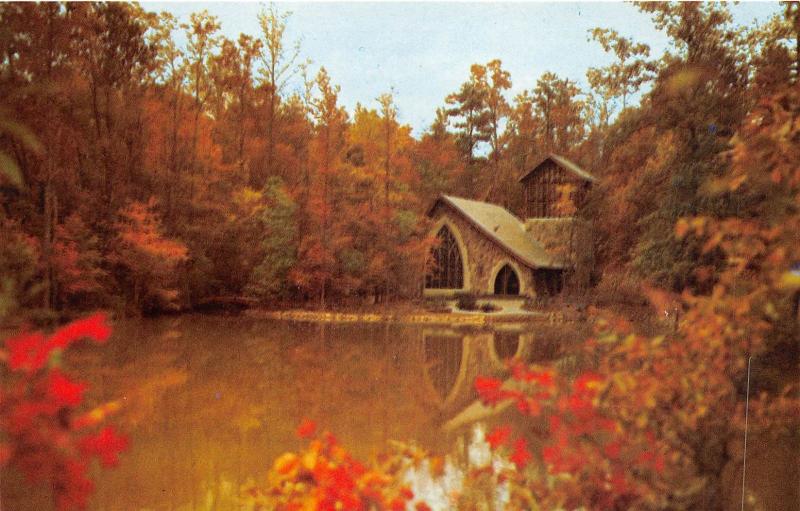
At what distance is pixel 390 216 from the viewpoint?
3453 millimetres

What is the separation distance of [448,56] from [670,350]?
143cm

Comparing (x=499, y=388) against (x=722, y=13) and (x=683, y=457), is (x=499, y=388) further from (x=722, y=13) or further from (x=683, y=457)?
(x=722, y=13)

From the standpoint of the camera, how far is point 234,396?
92.2 inches

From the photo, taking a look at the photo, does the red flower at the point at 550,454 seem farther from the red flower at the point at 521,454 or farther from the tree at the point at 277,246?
the tree at the point at 277,246

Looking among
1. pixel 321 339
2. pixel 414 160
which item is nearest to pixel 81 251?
pixel 321 339

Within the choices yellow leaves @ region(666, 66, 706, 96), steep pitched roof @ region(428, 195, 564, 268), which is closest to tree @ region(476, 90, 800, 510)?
yellow leaves @ region(666, 66, 706, 96)

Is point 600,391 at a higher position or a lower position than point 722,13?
lower

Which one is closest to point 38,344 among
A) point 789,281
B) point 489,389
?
point 489,389

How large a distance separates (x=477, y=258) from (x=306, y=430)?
1.96 m

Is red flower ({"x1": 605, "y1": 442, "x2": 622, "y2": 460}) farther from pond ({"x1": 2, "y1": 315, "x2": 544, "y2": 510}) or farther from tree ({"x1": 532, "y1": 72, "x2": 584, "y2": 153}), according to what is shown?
tree ({"x1": 532, "y1": 72, "x2": 584, "y2": 153})

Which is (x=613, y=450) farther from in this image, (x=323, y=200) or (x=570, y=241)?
(x=323, y=200)

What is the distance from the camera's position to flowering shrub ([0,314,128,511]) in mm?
1444

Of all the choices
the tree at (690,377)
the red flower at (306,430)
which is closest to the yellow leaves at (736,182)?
the tree at (690,377)

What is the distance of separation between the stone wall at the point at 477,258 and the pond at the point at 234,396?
440 millimetres
